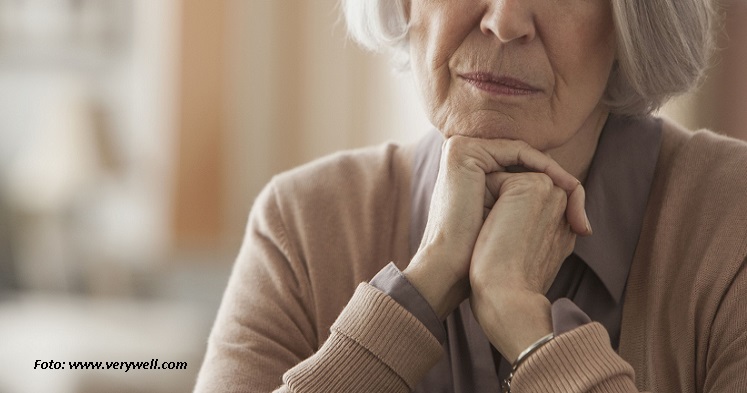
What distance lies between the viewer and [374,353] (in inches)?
47.0

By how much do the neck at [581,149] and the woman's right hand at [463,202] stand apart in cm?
9

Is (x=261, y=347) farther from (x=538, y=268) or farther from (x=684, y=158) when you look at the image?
(x=684, y=158)

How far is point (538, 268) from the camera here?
52.1 inches

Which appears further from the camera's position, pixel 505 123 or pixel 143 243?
pixel 143 243

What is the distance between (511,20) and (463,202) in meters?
0.26

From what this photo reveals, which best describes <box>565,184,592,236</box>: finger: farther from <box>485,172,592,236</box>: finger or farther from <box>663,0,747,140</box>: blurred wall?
<box>663,0,747,140</box>: blurred wall

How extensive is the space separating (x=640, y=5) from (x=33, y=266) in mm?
4112

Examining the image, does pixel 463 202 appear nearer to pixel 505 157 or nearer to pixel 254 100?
pixel 505 157

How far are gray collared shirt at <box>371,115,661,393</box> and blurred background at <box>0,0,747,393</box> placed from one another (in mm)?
2835

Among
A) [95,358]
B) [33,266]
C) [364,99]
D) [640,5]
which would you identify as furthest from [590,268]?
[33,266]

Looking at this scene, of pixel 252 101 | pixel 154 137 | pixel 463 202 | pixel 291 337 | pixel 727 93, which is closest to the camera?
pixel 463 202

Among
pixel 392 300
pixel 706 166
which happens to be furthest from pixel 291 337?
pixel 706 166

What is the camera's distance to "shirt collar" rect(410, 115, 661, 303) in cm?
138

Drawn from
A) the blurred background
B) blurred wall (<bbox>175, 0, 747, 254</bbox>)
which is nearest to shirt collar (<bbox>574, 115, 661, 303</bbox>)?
the blurred background
